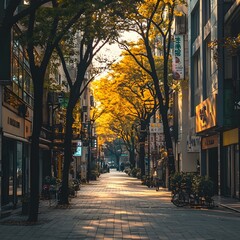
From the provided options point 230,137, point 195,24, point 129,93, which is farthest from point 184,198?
point 129,93

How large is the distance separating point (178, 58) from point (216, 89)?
1267cm

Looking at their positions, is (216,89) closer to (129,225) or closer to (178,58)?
(178,58)

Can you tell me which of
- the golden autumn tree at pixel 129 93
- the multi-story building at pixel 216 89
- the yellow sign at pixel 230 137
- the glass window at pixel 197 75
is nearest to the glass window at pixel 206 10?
the multi-story building at pixel 216 89

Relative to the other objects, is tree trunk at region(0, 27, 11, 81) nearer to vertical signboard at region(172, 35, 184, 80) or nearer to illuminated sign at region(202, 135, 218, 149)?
illuminated sign at region(202, 135, 218, 149)

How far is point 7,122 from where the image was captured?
2427 centimetres

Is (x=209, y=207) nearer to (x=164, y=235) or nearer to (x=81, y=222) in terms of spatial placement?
(x=81, y=222)

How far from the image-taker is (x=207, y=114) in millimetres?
34062

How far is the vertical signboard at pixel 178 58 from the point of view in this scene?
44688 millimetres

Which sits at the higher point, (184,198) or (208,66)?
(208,66)

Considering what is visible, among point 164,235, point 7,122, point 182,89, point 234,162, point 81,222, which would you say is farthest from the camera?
point 182,89

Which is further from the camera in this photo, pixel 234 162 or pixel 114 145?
pixel 114 145

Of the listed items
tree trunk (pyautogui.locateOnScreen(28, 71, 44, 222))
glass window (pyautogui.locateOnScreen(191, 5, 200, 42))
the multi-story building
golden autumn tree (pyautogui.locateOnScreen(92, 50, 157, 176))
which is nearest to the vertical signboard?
the multi-story building

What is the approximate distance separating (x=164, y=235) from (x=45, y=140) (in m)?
21.8

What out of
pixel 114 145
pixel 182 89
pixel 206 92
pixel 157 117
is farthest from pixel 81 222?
pixel 114 145
